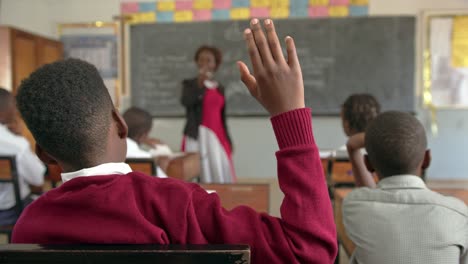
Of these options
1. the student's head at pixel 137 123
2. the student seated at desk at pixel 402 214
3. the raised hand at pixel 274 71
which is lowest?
the student seated at desk at pixel 402 214

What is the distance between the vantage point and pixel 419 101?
192 inches

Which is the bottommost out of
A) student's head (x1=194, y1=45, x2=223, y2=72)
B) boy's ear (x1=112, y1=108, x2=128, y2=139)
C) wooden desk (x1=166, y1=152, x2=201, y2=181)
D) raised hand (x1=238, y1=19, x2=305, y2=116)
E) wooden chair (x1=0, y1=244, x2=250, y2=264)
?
wooden desk (x1=166, y1=152, x2=201, y2=181)

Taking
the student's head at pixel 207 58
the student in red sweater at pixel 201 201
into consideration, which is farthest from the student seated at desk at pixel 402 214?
the student's head at pixel 207 58

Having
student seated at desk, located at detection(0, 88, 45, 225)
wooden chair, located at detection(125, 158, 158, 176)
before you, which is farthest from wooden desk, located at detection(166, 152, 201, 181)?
student seated at desk, located at detection(0, 88, 45, 225)

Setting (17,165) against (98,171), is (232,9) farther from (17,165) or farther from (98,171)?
(98,171)

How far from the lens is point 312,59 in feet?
16.2

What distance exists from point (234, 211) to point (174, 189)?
0.09 m

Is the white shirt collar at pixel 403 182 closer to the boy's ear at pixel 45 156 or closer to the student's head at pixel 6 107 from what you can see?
the boy's ear at pixel 45 156

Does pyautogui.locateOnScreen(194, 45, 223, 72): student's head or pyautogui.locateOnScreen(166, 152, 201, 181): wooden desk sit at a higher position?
pyautogui.locateOnScreen(194, 45, 223, 72): student's head

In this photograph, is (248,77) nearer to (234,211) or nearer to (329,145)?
(234,211)

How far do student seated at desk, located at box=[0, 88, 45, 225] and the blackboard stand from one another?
2.74 meters

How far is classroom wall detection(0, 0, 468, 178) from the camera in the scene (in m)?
4.85

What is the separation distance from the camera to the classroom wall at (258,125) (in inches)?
191

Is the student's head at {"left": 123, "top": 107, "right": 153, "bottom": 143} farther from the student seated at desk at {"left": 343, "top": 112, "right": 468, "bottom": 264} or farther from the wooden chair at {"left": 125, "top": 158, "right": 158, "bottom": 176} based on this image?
the student seated at desk at {"left": 343, "top": 112, "right": 468, "bottom": 264}
